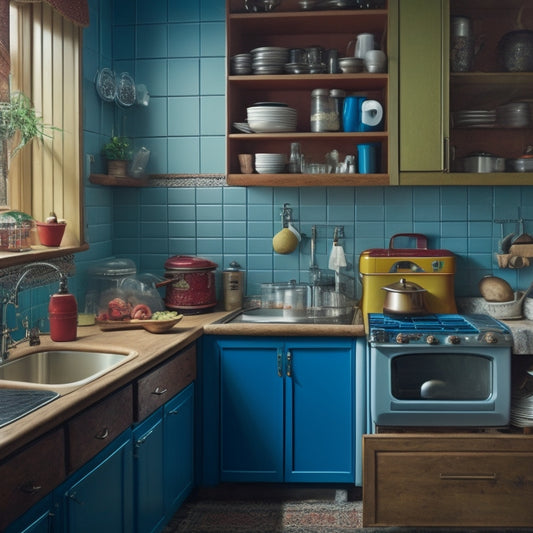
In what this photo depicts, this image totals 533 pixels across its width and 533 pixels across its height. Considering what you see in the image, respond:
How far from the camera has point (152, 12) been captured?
4.24 metres

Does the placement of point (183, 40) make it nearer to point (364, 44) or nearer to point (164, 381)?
point (364, 44)

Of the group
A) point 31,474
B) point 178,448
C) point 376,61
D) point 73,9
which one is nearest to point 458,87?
point 376,61

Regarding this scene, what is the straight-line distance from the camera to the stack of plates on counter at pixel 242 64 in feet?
13.0

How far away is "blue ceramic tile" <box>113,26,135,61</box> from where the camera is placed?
4.25 meters

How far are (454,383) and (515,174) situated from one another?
104cm

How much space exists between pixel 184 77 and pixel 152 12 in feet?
1.20

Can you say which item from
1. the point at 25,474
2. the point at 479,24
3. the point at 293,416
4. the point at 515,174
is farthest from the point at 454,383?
the point at 25,474

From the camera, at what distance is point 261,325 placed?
3.64m

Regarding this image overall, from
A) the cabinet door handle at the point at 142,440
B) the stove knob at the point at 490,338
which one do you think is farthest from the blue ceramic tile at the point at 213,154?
the cabinet door handle at the point at 142,440

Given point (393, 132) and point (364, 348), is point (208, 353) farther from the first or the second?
point (393, 132)

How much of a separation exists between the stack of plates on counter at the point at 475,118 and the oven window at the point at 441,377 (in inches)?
43.8

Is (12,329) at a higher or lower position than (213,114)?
lower

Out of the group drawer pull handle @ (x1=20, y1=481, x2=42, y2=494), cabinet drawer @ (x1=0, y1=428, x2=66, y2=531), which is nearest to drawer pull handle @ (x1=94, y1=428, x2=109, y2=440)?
cabinet drawer @ (x1=0, y1=428, x2=66, y2=531)

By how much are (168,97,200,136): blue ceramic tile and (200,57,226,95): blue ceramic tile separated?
0.10m
